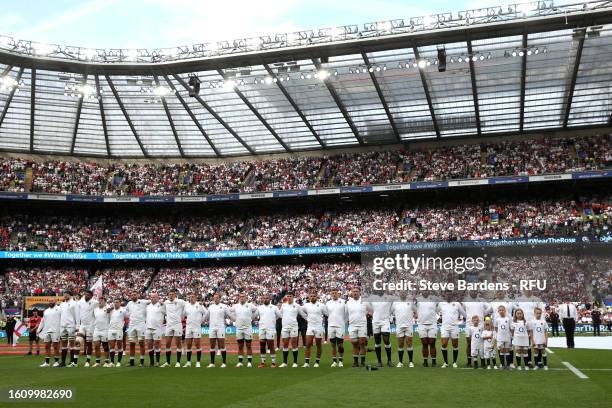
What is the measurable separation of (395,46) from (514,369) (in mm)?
24324

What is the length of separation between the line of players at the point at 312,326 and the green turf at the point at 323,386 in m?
0.90

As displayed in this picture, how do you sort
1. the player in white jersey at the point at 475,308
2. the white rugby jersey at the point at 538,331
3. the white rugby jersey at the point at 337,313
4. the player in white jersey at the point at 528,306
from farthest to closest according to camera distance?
the player in white jersey at the point at 475,308 < the white rugby jersey at the point at 337,313 < the player in white jersey at the point at 528,306 < the white rugby jersey at the point at 538,331

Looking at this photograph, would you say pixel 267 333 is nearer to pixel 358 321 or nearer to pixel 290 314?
pixel 290 314

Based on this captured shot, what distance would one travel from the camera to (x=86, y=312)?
71.9ft

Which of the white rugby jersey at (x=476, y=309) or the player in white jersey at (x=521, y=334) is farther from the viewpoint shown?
the white rugby jersey at (x=476, y=309)

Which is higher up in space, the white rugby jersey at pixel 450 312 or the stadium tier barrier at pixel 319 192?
the stadium tier barrier at pixel 319 192

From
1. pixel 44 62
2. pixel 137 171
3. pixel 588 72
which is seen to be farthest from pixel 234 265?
pixel 588 72

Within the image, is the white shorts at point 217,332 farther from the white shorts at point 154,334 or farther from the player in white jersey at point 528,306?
the player in white jersey at point 528,306

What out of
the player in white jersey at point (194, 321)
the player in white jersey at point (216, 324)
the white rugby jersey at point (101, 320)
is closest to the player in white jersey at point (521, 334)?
the player in white jersey at point (216, 324)

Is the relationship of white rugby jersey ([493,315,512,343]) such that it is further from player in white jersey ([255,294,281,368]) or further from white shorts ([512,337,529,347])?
player in white jersey ([255,294,281,368])

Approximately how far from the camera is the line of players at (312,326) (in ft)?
62.2

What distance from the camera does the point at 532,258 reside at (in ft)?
134

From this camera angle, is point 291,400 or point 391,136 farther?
point 391,136

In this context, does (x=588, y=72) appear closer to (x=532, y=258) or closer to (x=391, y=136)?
A: (x=532, y=258)
